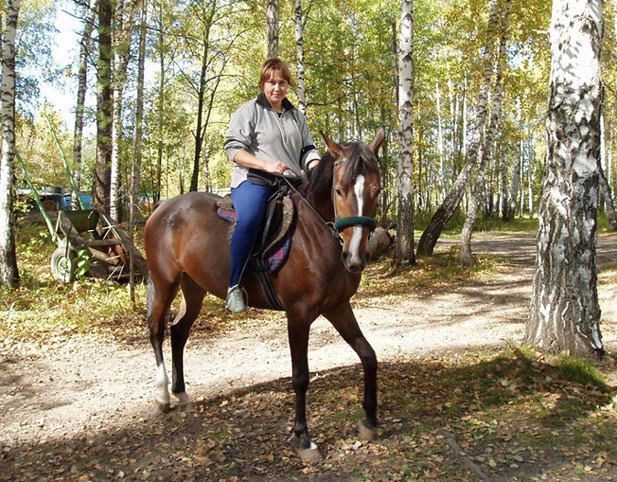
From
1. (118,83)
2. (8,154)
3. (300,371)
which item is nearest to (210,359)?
(300,371)

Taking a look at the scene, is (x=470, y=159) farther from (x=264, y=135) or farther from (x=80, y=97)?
(x=80, y=97)

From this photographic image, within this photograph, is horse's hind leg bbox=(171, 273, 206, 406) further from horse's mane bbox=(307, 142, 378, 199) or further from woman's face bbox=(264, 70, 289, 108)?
woman's face bbox=(264, 70, 289, 108)

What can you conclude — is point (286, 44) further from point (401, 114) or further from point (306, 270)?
point (306, 270)

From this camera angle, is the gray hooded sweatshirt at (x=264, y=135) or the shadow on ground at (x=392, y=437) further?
the gray hooded sweatshirt at (x=264, y=135)

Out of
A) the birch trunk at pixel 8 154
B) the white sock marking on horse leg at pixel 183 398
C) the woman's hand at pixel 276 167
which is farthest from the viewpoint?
the birch trunk at pixel 8 154

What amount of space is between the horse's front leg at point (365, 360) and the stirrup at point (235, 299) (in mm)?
708

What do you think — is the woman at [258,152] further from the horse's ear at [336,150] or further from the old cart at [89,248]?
the old cart at [89,248]

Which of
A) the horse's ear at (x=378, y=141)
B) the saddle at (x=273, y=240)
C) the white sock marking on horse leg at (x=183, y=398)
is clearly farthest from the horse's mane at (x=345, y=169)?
the white sock marking on horse leg at (x=183, y=398)

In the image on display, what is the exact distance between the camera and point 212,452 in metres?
3.49

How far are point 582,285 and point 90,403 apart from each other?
5.03m

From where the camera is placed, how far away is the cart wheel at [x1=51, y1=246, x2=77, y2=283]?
30.0ft

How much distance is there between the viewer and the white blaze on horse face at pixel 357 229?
9.87 feet

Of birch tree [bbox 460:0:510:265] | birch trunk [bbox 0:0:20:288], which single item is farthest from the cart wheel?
birch tree [bbox 460:0:510:265]

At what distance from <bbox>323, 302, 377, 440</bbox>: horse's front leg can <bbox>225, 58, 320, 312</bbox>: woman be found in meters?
0.82
